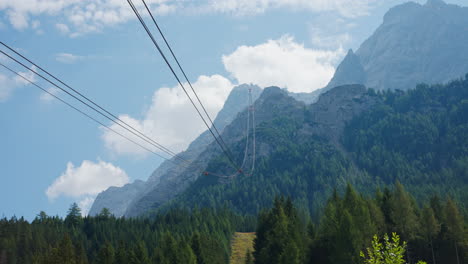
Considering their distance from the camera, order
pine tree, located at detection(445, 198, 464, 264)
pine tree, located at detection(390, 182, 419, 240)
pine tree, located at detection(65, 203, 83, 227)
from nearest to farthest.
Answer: pine tree, located at detection(445, 198, 464, 264), pine tree, located at detection(390, 182, 419, 240), pine tree, located at detection(65, 203, 83, 227)

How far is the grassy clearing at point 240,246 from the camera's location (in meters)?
136

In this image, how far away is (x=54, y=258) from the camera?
268 ft

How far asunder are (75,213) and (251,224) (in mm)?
82705

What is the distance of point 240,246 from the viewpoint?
15388 cm

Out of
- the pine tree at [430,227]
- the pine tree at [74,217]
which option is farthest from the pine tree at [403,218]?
the pine tree at [74,217]

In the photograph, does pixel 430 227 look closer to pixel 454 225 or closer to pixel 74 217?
pixel 454 225

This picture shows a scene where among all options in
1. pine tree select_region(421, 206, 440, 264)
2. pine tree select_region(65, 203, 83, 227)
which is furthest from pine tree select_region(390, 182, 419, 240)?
pine tree select_region(65, 203, 83, 227)

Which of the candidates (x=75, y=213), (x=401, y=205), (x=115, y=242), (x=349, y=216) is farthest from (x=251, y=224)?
(x=349, y=216)

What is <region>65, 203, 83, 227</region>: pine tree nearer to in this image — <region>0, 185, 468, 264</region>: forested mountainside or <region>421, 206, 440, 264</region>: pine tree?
<region>0, 185, 468, 264</region>: forested mountainside

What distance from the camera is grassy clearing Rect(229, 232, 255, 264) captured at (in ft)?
447

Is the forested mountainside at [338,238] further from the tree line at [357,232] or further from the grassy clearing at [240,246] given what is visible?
the grassy clearing at [240,246]

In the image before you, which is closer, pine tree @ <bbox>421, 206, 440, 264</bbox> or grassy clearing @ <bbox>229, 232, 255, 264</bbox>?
pine tree @ <bbox>421, 206, 440, 264</bbox>

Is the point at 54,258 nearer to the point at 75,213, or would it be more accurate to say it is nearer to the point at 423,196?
the point at 75,213

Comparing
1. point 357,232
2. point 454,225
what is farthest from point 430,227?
point 357,232
